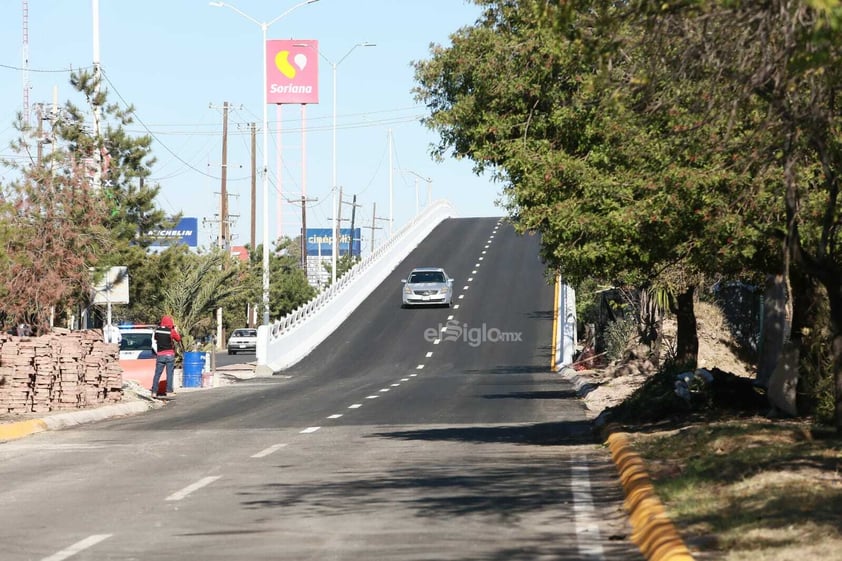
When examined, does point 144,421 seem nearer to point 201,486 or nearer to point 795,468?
point 201,486

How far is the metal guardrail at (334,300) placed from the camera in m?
48.2

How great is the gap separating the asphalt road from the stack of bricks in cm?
121

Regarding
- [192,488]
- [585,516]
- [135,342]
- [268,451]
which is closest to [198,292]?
[135,342]

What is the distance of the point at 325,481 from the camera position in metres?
13.8

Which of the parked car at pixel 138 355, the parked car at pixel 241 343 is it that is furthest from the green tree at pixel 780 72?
the parked car at pixel 241 343

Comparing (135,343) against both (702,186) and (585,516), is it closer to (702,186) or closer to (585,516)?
(702,186)

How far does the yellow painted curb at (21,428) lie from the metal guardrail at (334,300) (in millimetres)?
24052

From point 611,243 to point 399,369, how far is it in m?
27.3

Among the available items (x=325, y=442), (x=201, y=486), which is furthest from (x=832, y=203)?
(x=325, y=442)

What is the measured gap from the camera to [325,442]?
62.2ft

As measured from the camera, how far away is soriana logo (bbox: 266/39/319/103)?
347 feet

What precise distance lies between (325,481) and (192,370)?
82.8 ft

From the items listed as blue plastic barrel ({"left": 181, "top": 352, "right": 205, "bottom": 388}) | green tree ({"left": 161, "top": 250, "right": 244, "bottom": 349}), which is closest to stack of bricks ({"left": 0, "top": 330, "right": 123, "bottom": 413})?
blue plastic barrel ({"left": 181, "top": 352, "right": 205, "bottom": 388})

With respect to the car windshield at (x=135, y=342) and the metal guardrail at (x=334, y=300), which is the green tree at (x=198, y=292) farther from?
the metal guardrail at (x=334, y=300)
